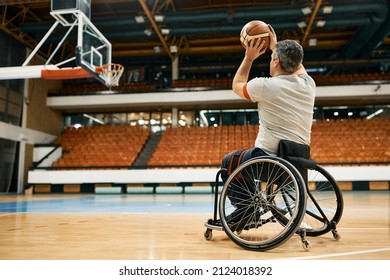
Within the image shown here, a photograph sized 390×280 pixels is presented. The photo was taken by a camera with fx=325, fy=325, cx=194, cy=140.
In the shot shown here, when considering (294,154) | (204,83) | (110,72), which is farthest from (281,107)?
(204,83)

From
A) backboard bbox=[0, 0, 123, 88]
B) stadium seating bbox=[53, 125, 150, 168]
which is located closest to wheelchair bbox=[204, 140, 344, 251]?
backboard bbox=[0, 0, 123, 88]

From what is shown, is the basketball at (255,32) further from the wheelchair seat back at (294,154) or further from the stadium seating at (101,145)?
the stadium seating at (101,145)

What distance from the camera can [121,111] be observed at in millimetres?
13711

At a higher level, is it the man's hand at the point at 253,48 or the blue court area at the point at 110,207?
the man's hand at the point at 253,48

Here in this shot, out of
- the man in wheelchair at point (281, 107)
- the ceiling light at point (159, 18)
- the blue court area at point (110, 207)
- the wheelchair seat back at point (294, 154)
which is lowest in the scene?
the blue court area at point (110, 207)

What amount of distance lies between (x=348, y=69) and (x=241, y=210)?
13.3m

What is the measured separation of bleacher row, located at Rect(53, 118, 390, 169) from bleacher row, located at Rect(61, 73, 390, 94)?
148cm

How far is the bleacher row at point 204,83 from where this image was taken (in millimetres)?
11384

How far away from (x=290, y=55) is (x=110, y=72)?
5.49 meters

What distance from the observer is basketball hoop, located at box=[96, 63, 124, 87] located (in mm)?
6281

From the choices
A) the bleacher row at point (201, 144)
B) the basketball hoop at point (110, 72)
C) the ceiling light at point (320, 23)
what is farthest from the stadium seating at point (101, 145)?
the ceiling light at point (320, 23)

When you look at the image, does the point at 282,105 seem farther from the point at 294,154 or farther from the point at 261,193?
the point at 261,193

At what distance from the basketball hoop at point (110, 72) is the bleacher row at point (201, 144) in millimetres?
3648

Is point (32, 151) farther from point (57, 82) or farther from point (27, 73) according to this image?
point (27, 73)
